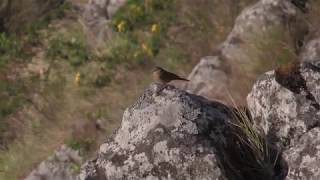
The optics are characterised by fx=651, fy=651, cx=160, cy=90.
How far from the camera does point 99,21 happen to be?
8.81m

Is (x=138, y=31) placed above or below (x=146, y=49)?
above

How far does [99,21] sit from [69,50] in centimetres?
61

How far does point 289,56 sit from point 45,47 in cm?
493

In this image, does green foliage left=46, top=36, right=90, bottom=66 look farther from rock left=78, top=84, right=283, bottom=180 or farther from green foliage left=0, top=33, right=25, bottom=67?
rock left=78, top=84, right=283, bottom=180

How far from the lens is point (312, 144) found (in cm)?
311

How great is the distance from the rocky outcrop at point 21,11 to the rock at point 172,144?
700cm

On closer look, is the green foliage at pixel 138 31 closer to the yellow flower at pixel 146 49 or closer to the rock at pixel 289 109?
the yellow flower at pixel 146 49

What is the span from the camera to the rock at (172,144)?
3.29m

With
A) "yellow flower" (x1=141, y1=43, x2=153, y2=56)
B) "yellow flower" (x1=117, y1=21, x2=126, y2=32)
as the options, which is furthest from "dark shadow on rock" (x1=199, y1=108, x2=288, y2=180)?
"yellow flower" (x1=117, y1=21, x2=126, y2=32)

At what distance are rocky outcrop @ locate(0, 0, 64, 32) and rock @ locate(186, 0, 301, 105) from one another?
4950 mm

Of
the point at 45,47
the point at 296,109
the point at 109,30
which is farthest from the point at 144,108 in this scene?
the point at 45,47

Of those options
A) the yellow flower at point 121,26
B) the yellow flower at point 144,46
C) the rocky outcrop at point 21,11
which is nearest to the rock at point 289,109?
the yellow flower at point 144,46

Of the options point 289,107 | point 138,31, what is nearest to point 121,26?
point 138,31

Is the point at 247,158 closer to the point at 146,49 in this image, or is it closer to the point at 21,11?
the point at 146,49
